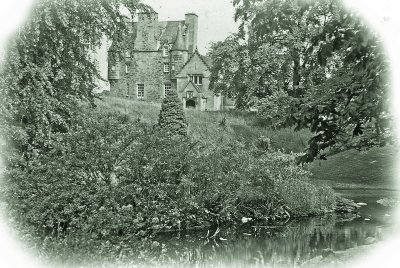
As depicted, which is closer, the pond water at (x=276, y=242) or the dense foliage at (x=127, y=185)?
the pond water at (x=276, y=242)

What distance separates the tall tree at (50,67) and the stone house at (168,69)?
118 ft

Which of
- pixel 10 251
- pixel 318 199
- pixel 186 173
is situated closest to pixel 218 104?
pixel 318 199

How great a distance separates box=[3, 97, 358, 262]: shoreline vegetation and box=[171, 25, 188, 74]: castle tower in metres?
40.1

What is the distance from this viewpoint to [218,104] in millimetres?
Answer: 53281

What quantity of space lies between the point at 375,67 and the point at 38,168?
22.5 ft

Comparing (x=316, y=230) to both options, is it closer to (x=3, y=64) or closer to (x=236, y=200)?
(x=236, y=200)

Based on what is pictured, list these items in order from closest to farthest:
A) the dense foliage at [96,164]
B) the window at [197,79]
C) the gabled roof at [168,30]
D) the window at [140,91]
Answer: the dense foliage at [96,164] → the window at [197,79] → the gabled roof at [168,30] → the window at [140,91]

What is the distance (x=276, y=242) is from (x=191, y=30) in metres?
44.6

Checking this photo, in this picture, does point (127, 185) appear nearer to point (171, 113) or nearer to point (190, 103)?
point (171, 113)

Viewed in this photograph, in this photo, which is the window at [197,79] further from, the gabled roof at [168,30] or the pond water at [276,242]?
the pond water at [276,242]

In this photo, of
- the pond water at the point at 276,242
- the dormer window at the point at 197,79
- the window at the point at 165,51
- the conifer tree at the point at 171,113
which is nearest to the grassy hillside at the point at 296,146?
the conifer tree at the point at 171,113

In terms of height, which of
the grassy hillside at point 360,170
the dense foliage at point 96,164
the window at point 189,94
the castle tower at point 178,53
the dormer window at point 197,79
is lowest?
the grassy hillside at point 360,170

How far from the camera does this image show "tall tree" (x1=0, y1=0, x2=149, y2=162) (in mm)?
12117

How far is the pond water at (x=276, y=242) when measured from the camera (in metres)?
9.24
